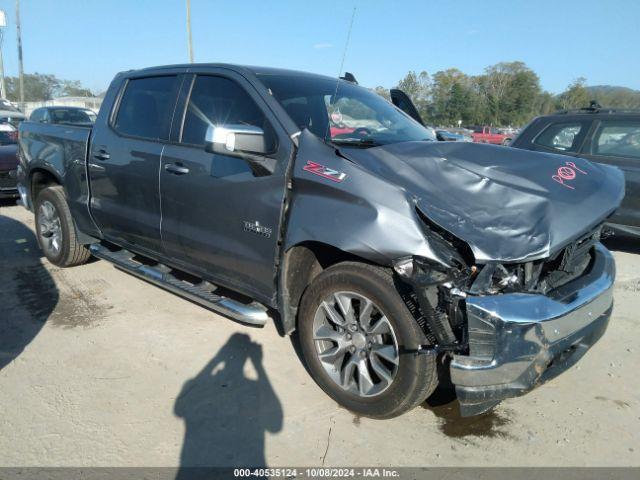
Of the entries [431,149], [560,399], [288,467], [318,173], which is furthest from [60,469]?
[560,399]

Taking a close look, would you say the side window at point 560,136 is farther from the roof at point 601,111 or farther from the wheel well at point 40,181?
the wheel well at point 40,181

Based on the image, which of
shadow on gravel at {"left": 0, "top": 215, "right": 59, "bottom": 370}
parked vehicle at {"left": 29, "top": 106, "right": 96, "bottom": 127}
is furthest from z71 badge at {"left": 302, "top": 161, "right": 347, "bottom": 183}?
parked vehicle at {"left": 29, "top": 106, "right": 96, "bottom": 127}

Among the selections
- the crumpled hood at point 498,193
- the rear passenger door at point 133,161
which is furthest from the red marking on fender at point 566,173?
the rear passenger door at point 133,161

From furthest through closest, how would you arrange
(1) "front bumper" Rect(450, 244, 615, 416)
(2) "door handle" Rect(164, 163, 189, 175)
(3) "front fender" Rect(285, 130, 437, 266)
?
(2) "door handle" Rect(164, 163, 189, 175), (3) "front fender" Rect(285, 130, 437, 266), (1) "front bumper" Rect(450, 244, 615, 416)

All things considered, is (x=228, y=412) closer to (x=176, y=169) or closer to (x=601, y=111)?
(x=176, y=169)

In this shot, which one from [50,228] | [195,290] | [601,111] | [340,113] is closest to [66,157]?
[50,228]

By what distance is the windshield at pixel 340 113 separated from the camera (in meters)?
3.21

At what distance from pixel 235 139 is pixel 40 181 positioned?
12.1 ft

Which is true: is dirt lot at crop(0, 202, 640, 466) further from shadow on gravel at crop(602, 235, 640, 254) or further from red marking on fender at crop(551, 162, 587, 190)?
shadow on gravel at crop(602, 235, 640, 254)

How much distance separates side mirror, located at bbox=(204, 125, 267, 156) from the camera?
2.80m

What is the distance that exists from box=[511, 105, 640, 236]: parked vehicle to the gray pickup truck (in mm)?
3172

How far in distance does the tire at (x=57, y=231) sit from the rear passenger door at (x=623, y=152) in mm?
6056

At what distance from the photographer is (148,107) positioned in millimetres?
4129

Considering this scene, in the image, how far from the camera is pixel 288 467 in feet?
8.14
